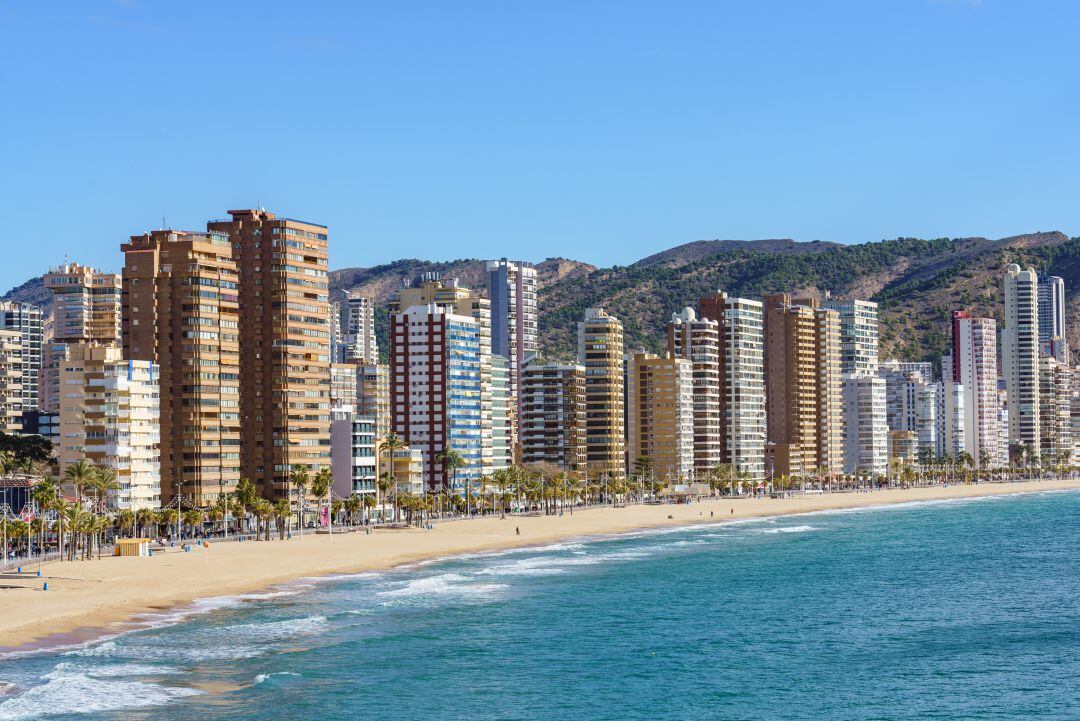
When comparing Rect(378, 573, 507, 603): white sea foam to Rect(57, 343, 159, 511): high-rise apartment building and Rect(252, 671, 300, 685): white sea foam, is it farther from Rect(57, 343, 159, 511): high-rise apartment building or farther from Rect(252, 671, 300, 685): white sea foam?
Rect(57, 343, 159, 511): high-rise apartment building

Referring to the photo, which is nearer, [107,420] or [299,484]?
[107,420]

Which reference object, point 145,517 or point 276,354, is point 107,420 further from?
point 276,354

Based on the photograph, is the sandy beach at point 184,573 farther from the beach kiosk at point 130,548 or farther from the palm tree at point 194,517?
the palm tree at point 194,517

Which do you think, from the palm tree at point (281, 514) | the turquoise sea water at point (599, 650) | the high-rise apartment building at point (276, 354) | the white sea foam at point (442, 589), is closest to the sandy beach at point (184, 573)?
the palm tree at point (281, 514)

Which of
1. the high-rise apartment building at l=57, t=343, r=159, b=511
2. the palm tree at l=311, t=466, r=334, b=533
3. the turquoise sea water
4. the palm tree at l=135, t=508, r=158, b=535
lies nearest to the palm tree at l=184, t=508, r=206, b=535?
the palm tree at l=135, t=508, r=158, b=535

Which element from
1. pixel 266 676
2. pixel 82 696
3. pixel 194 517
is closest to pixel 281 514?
pixel 194 517

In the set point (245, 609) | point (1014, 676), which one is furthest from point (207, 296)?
point (1014, 676)

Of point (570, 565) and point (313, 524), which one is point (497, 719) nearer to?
point (570, 565)

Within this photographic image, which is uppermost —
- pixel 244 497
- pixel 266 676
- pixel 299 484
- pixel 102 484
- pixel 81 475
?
pixel 81 475
